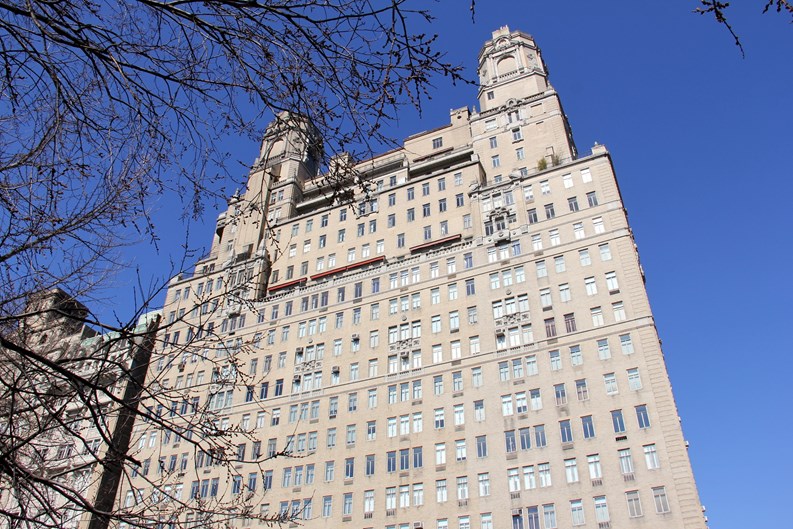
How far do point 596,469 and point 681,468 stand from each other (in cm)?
488

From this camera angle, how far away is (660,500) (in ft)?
119

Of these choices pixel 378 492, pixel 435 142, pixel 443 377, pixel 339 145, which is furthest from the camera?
pixel 435 142

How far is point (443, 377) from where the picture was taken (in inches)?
1889

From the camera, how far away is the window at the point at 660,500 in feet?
117

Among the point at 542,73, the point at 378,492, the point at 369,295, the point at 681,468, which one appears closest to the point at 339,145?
the point at 681,468

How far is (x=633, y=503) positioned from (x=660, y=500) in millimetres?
1530

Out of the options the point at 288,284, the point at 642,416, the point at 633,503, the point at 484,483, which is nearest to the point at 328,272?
the point at 288,284

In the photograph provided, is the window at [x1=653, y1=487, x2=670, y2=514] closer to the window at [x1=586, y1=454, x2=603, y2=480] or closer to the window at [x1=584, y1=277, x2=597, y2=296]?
the window at [x1=586, y1=454, x2=603, y2=480]

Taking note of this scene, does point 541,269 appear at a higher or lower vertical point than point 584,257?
lower

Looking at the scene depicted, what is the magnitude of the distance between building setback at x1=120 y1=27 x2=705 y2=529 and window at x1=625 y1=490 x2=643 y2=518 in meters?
0.13

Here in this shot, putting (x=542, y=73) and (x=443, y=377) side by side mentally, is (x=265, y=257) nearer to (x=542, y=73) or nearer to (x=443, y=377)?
(x=443, y=377)

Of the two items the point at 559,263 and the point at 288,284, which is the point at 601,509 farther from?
the point at 288,284

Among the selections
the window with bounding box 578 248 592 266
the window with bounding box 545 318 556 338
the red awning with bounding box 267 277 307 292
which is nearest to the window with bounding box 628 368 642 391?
the window with bounding box 545 318 556 338

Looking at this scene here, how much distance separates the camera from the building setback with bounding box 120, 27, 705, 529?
3953 centimetres
